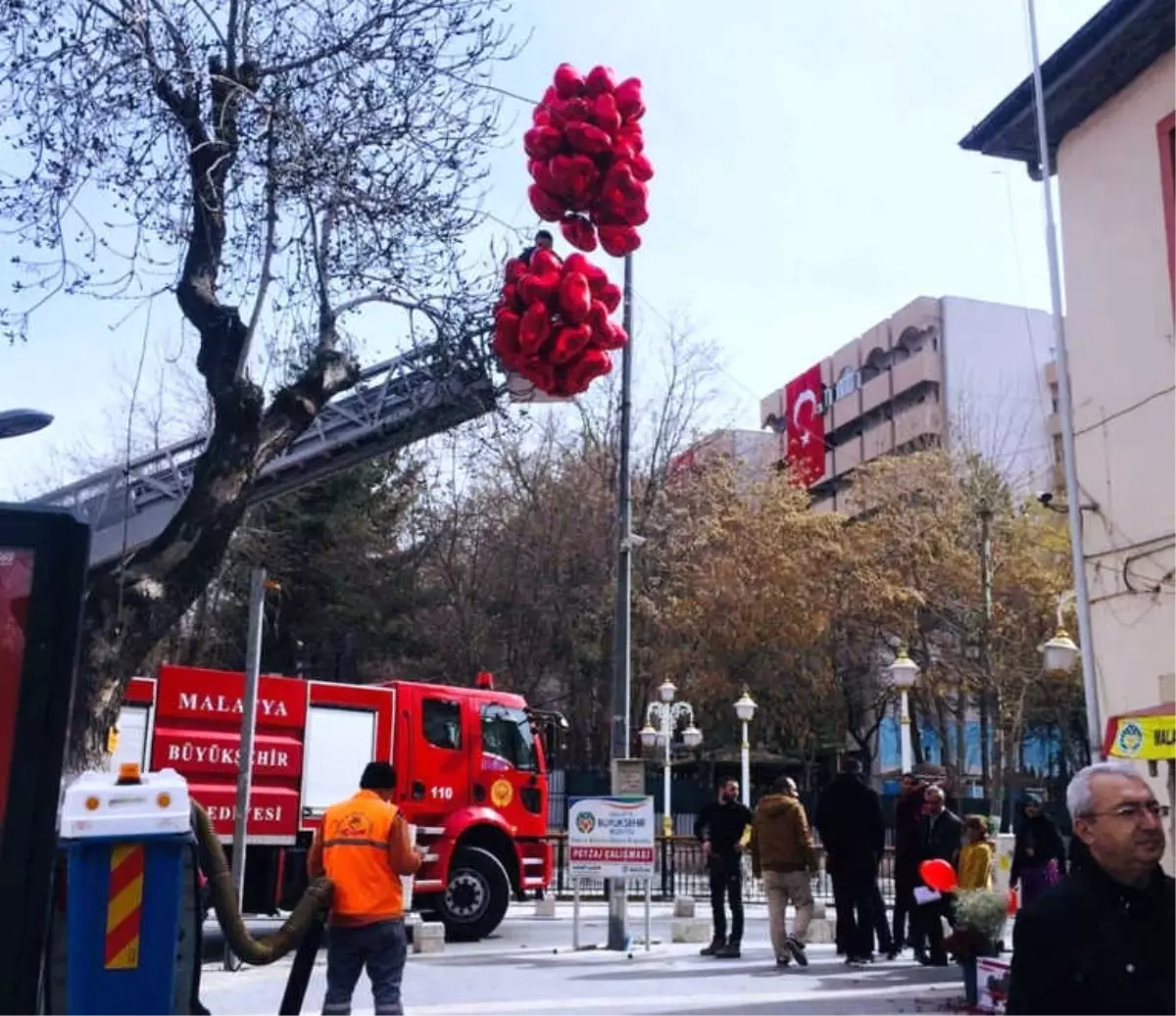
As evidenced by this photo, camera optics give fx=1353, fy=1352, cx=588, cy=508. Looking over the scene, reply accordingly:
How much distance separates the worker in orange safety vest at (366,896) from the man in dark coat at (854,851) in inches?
248

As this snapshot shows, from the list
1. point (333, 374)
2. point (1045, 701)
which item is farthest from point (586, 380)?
point (1045, 701)

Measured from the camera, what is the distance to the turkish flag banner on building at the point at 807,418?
7138 cm

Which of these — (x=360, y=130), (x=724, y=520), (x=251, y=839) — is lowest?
(x=251, y=839)

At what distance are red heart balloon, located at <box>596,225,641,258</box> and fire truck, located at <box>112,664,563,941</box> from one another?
728 centimetres

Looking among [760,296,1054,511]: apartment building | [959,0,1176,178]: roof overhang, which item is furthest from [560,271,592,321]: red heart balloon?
[760,296,1054,511]: apartment building

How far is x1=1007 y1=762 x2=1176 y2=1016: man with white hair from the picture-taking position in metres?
3.25

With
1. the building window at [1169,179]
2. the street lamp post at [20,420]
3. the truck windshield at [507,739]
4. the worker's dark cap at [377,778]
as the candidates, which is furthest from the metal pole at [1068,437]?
the street lamp post at [20,420]

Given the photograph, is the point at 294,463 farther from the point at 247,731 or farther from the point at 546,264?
the point at 546,264

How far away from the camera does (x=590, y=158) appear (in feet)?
27.6

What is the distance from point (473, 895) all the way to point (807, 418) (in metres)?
61.1

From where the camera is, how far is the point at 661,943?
14766 millimetres

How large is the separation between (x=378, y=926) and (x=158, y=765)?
7.70 metres

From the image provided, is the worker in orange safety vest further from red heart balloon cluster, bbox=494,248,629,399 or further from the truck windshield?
the truck windshield

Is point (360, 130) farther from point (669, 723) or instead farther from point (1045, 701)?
point (1045, 701)
